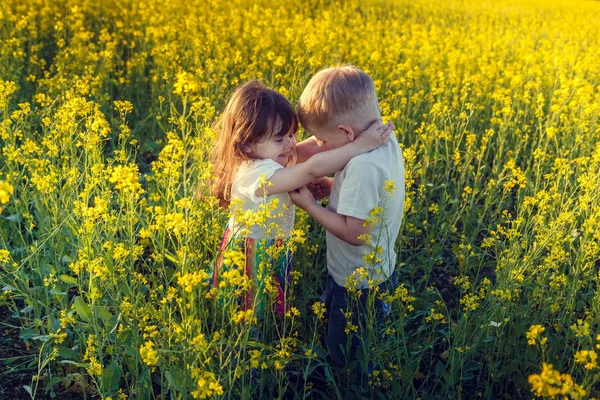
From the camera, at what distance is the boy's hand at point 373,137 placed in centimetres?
229

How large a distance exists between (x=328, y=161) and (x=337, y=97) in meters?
0.25

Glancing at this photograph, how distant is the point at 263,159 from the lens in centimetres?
244

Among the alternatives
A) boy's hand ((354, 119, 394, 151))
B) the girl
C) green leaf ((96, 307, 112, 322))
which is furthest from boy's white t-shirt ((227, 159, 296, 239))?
green leaf ((96, 307, 112, 322))

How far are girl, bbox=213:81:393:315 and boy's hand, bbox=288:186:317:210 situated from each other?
0.18ft

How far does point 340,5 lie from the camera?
1278 cm

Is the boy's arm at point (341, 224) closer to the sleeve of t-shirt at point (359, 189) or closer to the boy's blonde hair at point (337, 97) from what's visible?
the sleeve of t-shirt at point (359, 189)

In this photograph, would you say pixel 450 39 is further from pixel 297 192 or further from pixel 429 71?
pixel 297 192

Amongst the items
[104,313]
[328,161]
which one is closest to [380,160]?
[328,161]

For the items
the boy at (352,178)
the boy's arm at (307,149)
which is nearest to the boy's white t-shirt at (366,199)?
the boy at (352,178)

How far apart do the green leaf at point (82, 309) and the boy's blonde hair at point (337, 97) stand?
3.79 feet

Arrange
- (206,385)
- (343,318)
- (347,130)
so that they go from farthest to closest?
(343,318) → (347,130) → (206,385)

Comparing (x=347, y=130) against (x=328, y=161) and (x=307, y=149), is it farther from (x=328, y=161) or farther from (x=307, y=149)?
(x=307, y=149)

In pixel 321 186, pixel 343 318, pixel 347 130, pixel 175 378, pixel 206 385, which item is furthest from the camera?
pixel 321 186

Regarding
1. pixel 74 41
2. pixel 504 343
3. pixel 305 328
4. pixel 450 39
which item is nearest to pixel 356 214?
pixel 305 328
